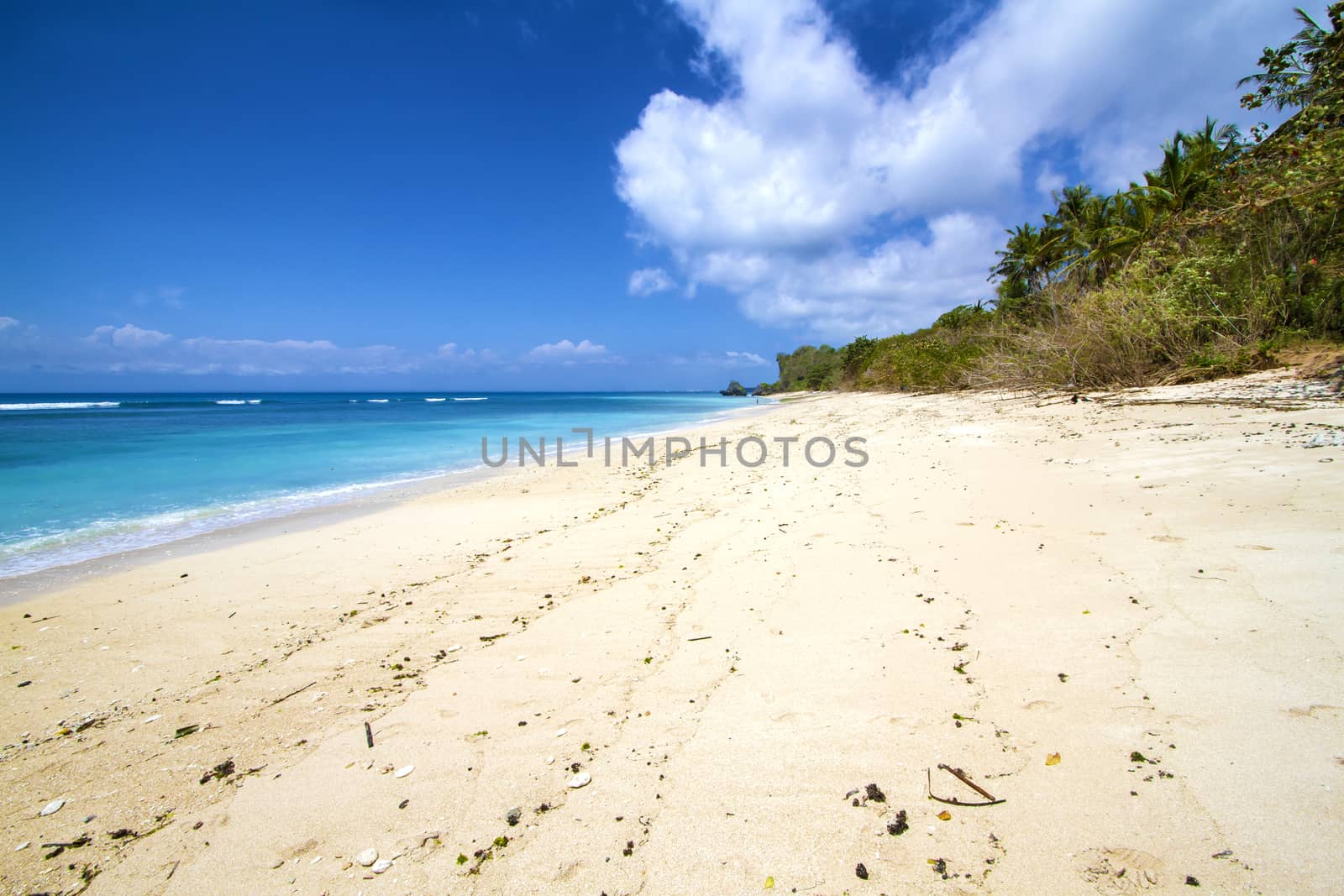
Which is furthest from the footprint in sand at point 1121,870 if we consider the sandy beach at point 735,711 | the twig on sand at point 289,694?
the twig on sand at point 289,694

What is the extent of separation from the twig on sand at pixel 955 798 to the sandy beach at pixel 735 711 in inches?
1.1

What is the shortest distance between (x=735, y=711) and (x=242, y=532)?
849 centimetres

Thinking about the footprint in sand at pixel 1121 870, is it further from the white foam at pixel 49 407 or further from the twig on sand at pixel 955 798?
the white foam at pixel 49 407

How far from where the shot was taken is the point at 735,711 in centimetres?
271

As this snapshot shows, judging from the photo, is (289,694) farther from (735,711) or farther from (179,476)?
(179,476)

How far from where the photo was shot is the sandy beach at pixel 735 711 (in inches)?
73.2

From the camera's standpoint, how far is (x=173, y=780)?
8.43 ft

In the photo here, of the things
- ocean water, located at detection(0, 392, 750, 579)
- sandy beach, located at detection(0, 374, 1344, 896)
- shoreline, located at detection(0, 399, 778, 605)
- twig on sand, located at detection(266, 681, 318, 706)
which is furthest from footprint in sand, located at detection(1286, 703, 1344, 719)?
ocean water, located at detection(0, 392, 750, 579)

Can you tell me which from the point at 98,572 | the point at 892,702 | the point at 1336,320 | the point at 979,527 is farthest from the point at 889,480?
the point at 1336,320

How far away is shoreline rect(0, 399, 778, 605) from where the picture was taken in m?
5.84

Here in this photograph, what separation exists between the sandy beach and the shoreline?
1.56 ft

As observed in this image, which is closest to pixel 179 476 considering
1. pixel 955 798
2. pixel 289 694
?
pixel 289 694

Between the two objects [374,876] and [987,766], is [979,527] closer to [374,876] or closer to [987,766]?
[987,766]

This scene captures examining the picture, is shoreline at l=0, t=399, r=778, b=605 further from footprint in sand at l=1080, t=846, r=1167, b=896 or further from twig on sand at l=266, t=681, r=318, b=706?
footprint in sand at l=1080, t=846, r=1167, b=896
